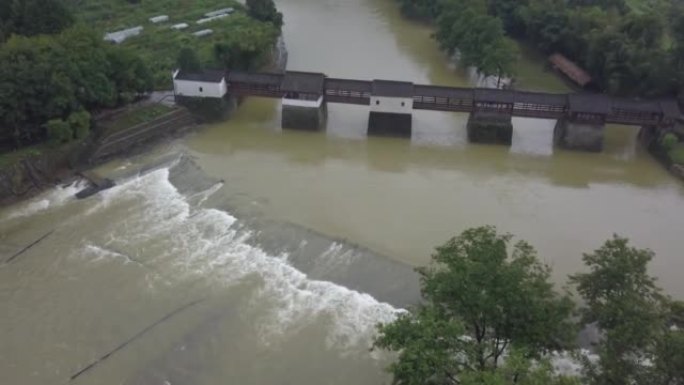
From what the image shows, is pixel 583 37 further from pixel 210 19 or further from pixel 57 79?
pixel 57 79

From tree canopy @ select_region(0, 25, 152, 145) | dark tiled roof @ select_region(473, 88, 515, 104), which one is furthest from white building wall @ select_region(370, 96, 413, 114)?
tree canopy @ select_region(0, 25, 152, 145)

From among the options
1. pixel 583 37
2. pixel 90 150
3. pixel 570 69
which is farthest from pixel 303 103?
pixel 583 37

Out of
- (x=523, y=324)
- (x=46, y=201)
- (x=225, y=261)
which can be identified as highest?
(x=523, y=324)

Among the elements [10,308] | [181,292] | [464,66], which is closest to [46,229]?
[10,308]

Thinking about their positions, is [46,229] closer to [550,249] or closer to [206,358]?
[206,358]

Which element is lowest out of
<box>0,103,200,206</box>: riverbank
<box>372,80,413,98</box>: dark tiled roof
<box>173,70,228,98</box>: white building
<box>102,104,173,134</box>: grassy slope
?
<box>0,103,200,206</box>: riverbank

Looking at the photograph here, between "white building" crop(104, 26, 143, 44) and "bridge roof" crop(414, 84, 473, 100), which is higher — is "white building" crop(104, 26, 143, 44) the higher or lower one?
the higher one

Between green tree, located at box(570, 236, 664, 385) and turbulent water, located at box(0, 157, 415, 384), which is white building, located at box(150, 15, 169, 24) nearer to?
turbulent water, located at box(0, 157, 415, 384)

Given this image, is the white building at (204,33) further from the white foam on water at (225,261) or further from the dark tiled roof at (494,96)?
the dark tiled roof at (494,96)
